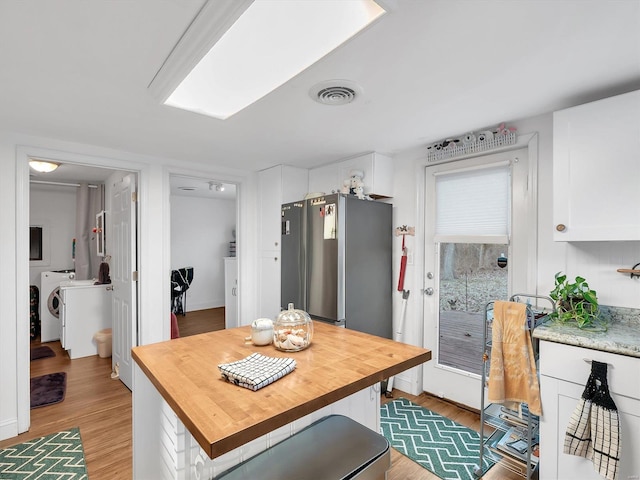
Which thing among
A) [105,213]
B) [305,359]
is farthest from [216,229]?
[305,359]

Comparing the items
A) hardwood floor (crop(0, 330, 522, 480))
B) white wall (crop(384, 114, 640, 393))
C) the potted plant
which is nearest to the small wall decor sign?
white wall (crop(384, 114, 640, 393))

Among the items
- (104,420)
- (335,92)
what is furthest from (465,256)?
(104,420)

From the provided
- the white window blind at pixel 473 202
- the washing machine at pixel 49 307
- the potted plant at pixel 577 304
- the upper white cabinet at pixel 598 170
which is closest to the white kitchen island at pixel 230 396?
the potted plant at pixel 577 304

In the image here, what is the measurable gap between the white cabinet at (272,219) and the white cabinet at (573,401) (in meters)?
2.43

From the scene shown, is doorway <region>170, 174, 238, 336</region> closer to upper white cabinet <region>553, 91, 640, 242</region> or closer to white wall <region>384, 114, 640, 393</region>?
white wall <region>384, 114, 640, 393</region>

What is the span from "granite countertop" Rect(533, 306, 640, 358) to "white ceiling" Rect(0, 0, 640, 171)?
1.26m

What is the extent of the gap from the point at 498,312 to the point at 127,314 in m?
3.20

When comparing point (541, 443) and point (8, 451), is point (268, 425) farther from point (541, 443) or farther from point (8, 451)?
point (8, 451)

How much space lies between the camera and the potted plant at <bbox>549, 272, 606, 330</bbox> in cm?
173

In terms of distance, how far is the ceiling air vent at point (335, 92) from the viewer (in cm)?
170

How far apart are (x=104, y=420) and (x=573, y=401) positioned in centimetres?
319

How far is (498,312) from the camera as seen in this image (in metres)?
1.89

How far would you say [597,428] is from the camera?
1.41m

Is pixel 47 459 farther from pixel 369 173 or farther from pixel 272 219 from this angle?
pixel 369 173
